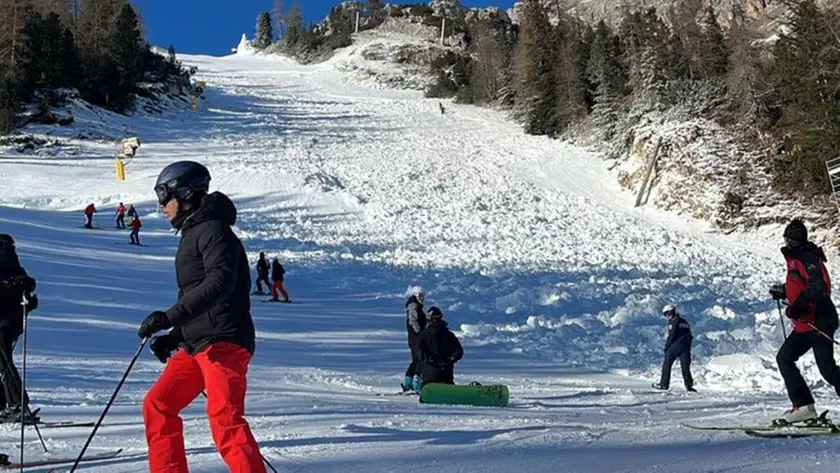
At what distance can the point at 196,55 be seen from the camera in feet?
355

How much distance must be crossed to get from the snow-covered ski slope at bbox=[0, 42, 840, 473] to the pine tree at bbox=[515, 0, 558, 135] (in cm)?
166

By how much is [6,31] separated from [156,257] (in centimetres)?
2781

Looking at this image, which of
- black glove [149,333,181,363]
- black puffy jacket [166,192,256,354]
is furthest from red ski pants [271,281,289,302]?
black puffy jacket [166,192,256,354]

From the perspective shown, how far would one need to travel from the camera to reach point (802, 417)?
6430mm

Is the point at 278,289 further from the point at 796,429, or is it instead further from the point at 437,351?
the point at 796,429

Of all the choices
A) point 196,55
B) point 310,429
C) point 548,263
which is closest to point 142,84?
point 548,263

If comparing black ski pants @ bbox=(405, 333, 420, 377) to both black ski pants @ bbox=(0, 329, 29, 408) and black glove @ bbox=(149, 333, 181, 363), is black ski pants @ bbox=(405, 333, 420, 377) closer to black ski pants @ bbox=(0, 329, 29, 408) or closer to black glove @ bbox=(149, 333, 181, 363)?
black ski pants @ bbox=(0, 329, 29, 408)

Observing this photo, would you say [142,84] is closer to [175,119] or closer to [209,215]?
[175,119]

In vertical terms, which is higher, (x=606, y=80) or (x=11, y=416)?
(x=606, y=80)

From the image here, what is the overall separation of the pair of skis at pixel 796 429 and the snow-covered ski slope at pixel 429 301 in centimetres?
21

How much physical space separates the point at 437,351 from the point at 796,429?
4.12 metres

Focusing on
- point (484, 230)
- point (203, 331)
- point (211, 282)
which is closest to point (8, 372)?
point (203, 331)

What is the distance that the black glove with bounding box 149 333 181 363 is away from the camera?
392 centimetres

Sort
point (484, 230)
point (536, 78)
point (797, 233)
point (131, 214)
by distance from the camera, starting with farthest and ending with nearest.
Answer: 1. point (536, 78)
2. point (484, 230)
3. point (131, 214)
4. point (797, 233)
